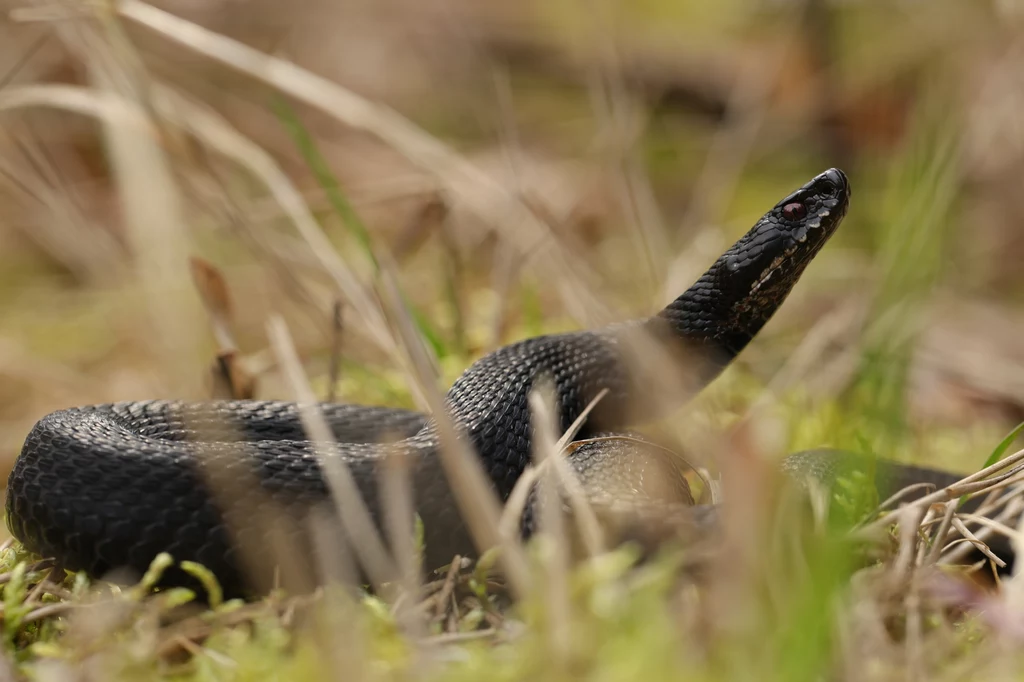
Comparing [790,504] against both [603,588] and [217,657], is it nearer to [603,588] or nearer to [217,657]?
[603,588]

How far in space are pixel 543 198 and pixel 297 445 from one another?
20.0 feet

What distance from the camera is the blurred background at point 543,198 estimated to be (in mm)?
4172

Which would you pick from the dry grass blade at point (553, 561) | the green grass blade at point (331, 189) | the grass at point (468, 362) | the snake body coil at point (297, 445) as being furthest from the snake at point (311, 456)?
the green grass blade at point (331, 189)

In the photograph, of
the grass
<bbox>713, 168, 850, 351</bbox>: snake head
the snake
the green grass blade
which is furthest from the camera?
the green grass blade

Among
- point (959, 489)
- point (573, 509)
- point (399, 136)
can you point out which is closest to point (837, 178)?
point (959, 489)

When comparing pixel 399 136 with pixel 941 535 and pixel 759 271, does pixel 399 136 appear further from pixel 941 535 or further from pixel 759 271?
pixel 941 535

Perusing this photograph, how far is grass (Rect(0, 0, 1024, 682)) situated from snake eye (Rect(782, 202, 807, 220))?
404 millimetres

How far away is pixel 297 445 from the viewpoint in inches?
121

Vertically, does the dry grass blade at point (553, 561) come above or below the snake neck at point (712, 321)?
below

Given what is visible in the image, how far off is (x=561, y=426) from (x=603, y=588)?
1812mm

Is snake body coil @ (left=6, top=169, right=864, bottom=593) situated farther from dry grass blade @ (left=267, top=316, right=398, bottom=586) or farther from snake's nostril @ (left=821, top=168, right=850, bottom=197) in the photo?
dry grass blade @ (left=267, top=316, right=398, bottom=586)

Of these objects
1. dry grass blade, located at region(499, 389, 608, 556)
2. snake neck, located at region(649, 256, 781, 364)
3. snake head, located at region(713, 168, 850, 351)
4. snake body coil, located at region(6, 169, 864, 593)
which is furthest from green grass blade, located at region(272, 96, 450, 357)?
dry grass blade, located at region(499, 389, 608, 556)

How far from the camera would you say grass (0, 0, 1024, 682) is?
181 cm

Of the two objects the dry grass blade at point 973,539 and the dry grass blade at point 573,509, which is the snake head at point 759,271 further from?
the dry grass blade at point 573,509
